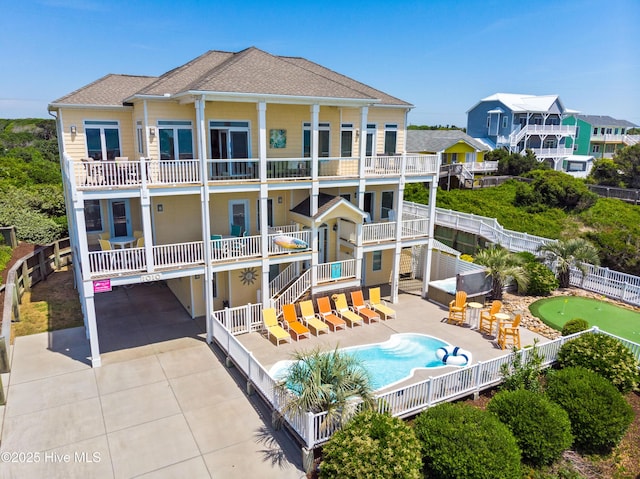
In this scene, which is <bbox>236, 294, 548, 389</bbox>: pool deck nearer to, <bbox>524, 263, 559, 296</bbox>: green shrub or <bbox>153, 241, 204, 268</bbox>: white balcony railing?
<bbox>153, 241, 204, 268</bbox>: white balcony railing

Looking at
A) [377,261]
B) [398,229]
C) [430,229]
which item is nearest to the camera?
[398,229]

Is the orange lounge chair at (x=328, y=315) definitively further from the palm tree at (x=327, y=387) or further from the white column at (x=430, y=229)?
the palm tree at (x=327, y=387)

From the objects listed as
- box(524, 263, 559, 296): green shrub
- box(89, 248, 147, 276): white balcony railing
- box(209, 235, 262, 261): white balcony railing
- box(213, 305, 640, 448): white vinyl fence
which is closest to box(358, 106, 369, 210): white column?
box(209, 235, 262, 261): white balcony railing

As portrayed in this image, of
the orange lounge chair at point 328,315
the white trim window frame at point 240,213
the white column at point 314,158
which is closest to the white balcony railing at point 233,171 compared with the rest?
the white trim window frame at point 240,213

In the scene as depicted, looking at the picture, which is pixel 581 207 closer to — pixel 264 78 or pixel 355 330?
pixel 355 330

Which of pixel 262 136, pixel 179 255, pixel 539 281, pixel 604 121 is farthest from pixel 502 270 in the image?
pixel 604 121

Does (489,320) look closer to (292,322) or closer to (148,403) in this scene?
(292,322)

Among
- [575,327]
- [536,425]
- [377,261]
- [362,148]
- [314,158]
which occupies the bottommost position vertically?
[536,425]
